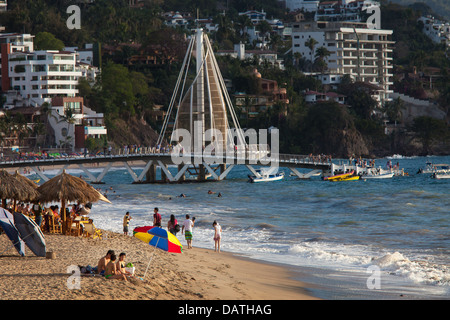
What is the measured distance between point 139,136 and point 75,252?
275 ft

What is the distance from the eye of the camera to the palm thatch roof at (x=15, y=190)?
23078 mm

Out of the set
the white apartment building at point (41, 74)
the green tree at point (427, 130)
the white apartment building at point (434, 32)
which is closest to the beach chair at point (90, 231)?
the white apartment building at point (41, 74)

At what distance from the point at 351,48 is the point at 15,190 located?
389ft

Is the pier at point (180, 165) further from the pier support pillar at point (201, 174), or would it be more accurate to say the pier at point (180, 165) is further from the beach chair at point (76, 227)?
the beach chair at point (76, 227)

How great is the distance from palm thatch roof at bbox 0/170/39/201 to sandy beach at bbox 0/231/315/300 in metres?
1.36

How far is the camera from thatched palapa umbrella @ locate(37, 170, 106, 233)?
23500 millimetres

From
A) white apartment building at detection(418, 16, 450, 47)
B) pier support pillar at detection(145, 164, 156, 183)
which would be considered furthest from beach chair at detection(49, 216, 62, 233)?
white apartment building at detection(418, 16, 450, 47)

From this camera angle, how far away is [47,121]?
91.6 meters

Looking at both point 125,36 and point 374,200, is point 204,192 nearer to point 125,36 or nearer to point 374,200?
point 374,200

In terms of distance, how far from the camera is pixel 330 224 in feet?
112

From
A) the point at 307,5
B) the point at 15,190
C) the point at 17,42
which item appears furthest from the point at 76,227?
the point at 307,5

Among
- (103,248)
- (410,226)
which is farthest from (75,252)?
(410,226)

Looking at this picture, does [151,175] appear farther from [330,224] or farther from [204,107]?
[330,224]
